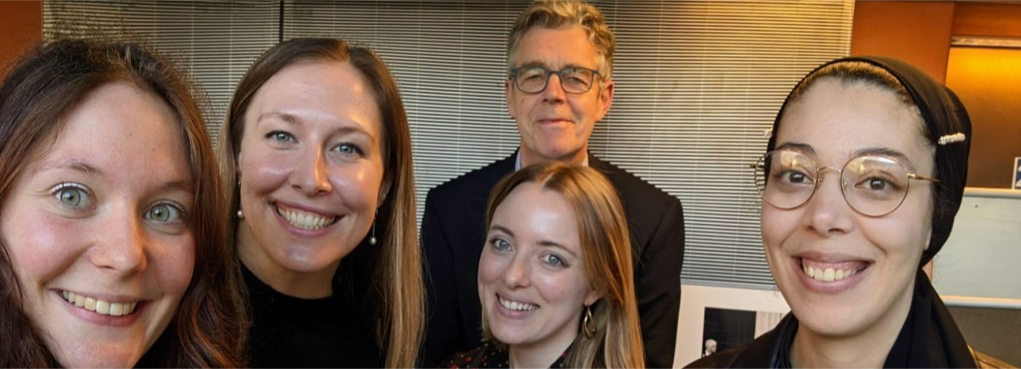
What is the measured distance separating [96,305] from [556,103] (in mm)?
1677

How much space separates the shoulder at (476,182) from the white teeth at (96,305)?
5.33 ft

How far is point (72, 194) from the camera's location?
3.34 ft

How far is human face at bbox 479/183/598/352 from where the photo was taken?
203 centimetres

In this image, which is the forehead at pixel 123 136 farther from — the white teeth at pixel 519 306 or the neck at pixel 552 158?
the neck at pixel 552 158

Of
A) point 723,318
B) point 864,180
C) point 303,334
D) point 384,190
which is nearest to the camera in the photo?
point 864,180

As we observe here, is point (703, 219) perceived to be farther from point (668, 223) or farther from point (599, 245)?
point (599, 245)

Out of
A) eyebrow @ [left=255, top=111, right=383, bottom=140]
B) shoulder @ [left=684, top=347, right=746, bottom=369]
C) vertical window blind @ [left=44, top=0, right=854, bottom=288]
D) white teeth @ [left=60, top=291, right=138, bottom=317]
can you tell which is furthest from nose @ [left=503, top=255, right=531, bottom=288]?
vertical window blind @ [left=44, top=0, right=854, bottom=288]

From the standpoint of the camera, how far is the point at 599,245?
206cm

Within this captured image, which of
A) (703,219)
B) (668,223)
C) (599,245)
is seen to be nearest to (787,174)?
(599,245)

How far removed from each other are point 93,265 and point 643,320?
1772 mm

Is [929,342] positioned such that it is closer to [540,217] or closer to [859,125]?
[859,125]

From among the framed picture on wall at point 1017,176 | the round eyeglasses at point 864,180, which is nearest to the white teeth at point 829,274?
the round eyeglasses at point 864,180

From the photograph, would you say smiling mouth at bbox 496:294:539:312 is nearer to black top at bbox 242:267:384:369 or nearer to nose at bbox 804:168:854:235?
black top at bbox 242:267:384:369

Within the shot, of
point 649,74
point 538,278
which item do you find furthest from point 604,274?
point 649,74
